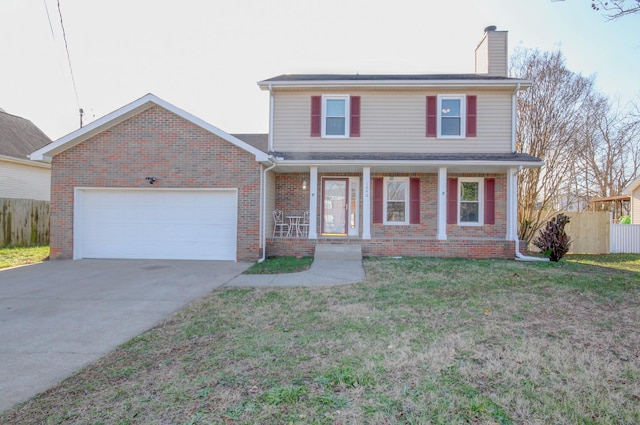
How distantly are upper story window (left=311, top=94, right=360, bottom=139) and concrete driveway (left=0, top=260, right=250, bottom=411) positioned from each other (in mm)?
5247

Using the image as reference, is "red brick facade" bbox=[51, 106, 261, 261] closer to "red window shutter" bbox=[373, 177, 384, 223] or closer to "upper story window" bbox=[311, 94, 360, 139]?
"upper story window" bbox=[311, 94, 360, 139]

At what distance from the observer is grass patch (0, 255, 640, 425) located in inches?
107

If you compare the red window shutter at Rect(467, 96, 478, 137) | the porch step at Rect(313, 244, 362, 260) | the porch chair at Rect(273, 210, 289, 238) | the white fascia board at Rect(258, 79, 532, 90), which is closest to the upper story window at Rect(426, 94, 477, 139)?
the red window shutter at Rect(467, 96, 478, 137)

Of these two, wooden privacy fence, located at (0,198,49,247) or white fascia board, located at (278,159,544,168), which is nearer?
white fascia board, located at (278,159,544,168)

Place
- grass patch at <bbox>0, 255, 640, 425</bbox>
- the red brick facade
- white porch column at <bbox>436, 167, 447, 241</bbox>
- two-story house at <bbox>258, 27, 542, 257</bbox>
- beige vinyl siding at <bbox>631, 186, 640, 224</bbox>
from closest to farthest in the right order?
grass patch at <bbox>0, 255, 640, 425</bbox> < the red brick facade < white porch column at <bbox>436, 167, 447, 241</bbox> < two-story house at <bbox>258, 27, 542, 257</bbox> < beige vinyl siding at <bbox>631, 186, 640, 224</bbox>

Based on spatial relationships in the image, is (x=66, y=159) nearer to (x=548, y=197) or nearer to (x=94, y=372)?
(x=94, y=372)

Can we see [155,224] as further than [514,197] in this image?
No

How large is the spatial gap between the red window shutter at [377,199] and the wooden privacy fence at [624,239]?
364 inches

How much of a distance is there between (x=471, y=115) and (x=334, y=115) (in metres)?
4.41

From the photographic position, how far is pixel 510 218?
37.8 feet

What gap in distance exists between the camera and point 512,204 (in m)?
11.5

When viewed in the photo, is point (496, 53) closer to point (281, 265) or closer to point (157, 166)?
point (281, 265)

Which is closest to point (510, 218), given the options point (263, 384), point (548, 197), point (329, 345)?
point (548, 197)

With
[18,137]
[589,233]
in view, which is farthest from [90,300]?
[589,233]
